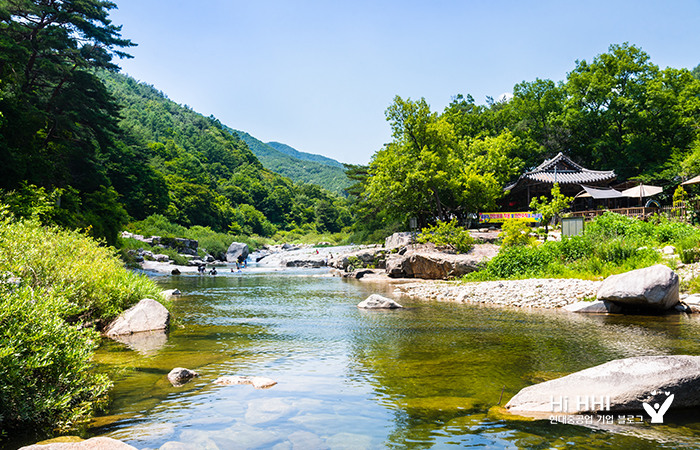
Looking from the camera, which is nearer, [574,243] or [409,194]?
[574,243]

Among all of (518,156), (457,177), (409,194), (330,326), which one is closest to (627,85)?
(518,156)

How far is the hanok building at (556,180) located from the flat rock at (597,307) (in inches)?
1053

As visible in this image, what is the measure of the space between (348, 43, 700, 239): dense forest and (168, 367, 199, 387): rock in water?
25.5 metres

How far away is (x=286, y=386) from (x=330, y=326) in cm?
516

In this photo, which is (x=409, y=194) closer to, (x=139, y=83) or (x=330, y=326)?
(x=330, y=326)

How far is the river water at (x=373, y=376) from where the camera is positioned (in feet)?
14.6

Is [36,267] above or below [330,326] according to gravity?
above

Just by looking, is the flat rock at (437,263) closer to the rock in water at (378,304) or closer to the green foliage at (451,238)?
the green foliage at (451,238)

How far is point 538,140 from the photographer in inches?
1997

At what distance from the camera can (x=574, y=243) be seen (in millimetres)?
17469

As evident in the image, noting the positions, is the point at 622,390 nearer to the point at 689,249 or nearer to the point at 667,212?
the point at 689,249

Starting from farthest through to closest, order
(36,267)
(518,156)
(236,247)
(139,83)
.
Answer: (139,83)
(236,247)
(518,156)
(36,267)

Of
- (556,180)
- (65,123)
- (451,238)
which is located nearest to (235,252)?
(65,123)

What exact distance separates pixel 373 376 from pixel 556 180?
3545cm
